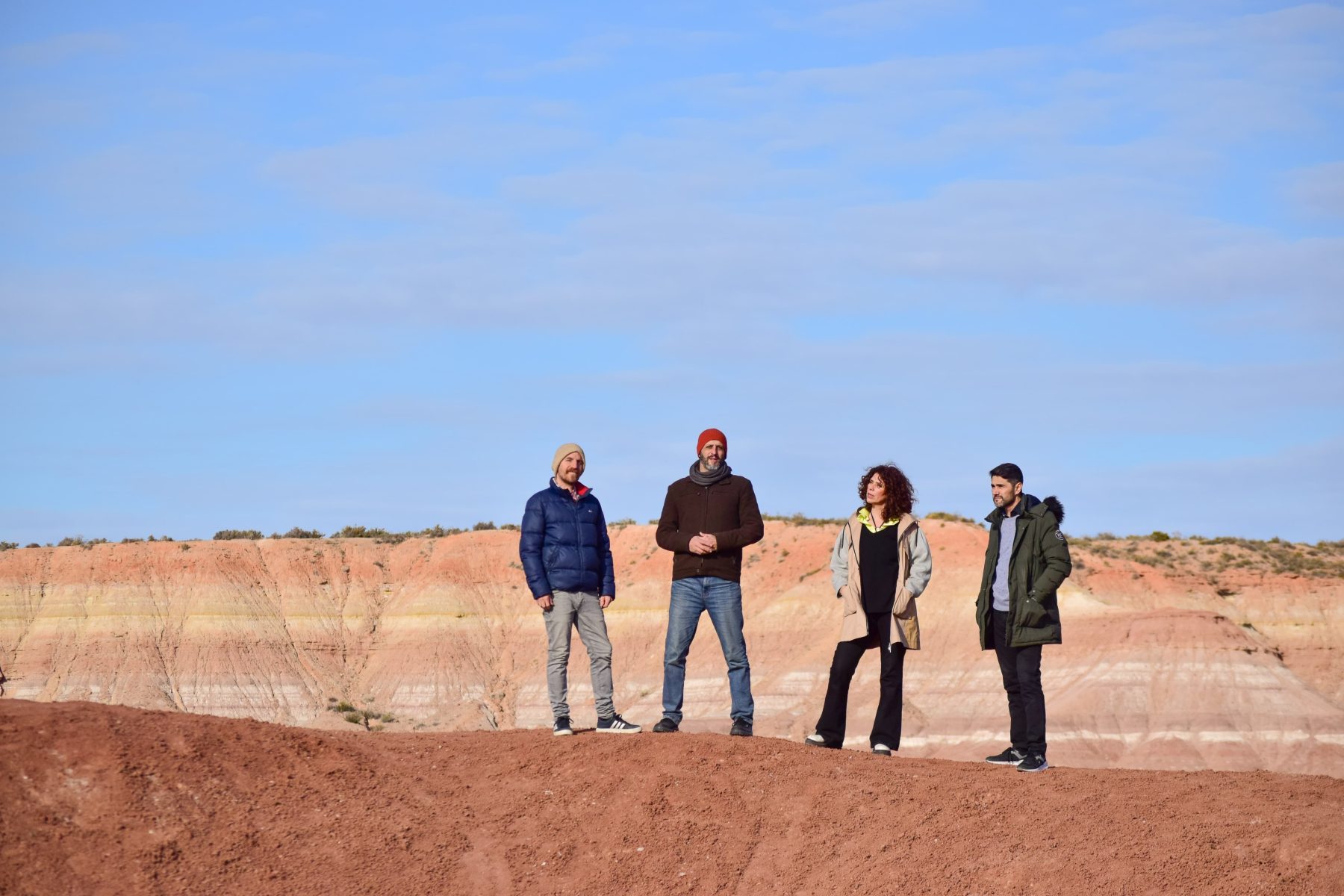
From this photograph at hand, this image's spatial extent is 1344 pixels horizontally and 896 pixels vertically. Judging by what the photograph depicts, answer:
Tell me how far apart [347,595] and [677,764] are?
43527 millimetres

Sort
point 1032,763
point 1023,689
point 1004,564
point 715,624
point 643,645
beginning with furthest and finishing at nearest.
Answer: point 643,645, point 715,624, point 1004,564, point 1023,689, point 1032,763

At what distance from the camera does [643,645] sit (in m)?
48.4

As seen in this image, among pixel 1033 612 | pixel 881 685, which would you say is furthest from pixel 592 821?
pixel 1033 612

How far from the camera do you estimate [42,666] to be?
151 feet

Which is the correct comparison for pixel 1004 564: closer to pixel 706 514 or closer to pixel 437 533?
pixel 706 514

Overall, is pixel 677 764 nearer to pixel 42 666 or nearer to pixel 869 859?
pixel 869 859

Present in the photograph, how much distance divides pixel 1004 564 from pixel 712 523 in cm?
229

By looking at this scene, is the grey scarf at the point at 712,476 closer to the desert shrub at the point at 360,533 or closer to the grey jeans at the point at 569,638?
the grey jeans at the point at 569,638

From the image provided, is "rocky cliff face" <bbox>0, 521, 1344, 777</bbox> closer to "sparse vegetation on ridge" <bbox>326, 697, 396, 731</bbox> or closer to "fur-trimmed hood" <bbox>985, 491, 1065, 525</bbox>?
"sparse vegetation on ridge" <bbox>326, 697, 396, 731</bbox>

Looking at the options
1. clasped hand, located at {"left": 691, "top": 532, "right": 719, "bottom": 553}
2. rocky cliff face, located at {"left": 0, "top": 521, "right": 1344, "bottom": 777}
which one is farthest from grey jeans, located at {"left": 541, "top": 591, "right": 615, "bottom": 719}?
rocky cliff face, located at {"left": 0, "top": 521, "right": 1344, "bottom": 777}

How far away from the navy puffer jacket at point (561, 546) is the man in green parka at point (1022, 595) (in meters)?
2.97

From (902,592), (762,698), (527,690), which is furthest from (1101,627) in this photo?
(902,592)

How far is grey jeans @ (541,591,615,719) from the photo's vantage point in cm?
1030

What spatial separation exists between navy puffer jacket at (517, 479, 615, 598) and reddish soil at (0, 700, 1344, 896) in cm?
128
